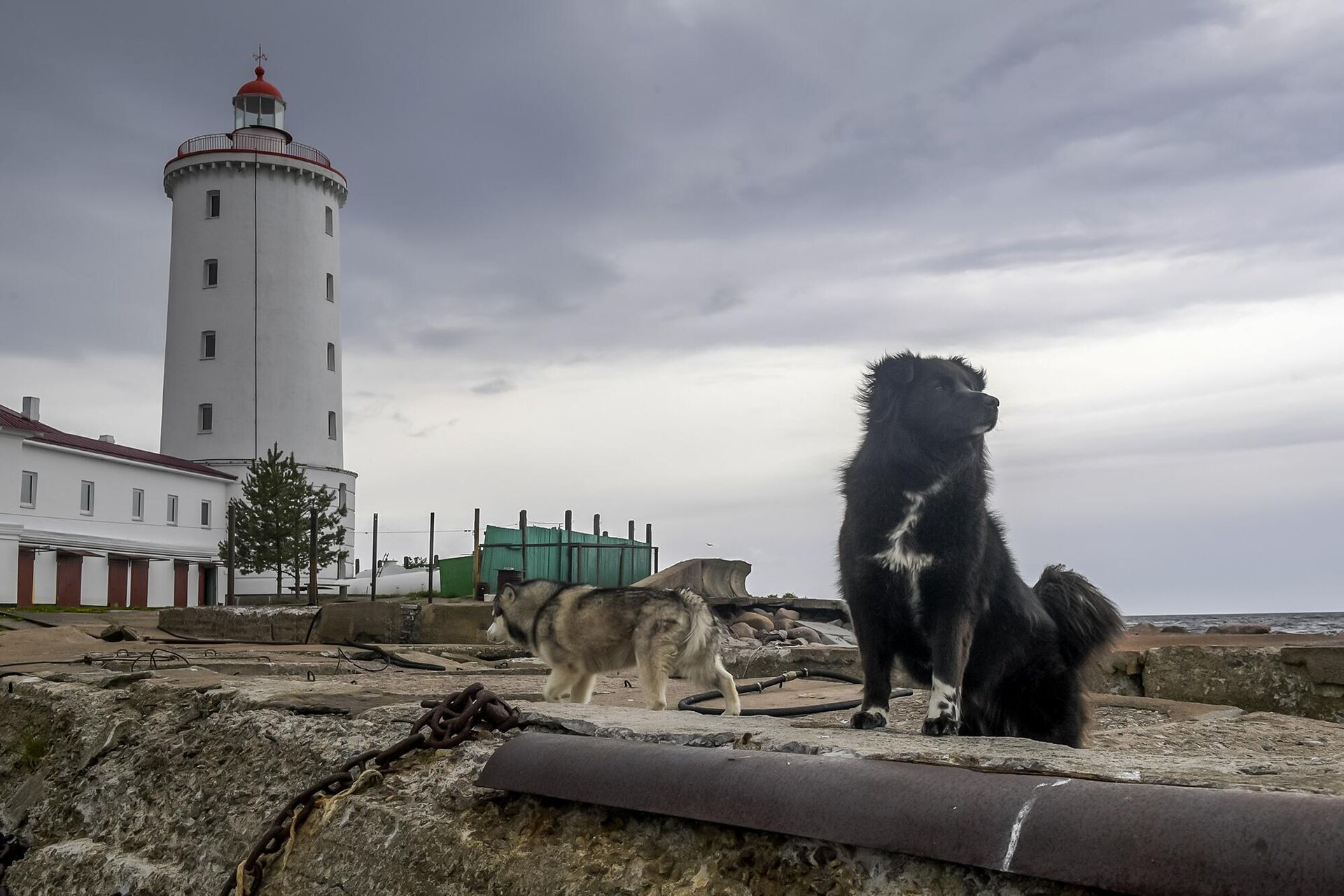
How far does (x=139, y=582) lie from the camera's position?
4678cm

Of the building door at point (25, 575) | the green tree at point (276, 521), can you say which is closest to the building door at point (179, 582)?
the green tree at point (276, 521)

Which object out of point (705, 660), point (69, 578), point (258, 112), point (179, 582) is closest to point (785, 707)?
point (705, 660)

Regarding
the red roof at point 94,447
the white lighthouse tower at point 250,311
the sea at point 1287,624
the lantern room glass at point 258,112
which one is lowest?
the sea at point 1287,624

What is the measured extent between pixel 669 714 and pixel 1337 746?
7.80 ft

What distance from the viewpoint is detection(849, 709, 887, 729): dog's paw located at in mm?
3738

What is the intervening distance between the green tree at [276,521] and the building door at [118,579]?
5.28 metres

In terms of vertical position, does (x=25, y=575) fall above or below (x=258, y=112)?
below

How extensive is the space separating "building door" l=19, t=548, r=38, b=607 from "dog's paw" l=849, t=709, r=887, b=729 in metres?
45.2

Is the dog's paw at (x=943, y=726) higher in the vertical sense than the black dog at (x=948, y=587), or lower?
lower

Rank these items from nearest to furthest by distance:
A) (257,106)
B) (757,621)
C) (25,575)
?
Answer: (757,621) → (25,575) → (257,106)

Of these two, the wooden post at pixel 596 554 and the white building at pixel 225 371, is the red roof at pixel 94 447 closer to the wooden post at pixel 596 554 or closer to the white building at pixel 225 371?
the white building at pixel 225 371

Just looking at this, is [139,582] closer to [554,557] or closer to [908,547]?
[554,557]

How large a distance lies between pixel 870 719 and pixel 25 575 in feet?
150

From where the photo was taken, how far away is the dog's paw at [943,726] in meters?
3.40
